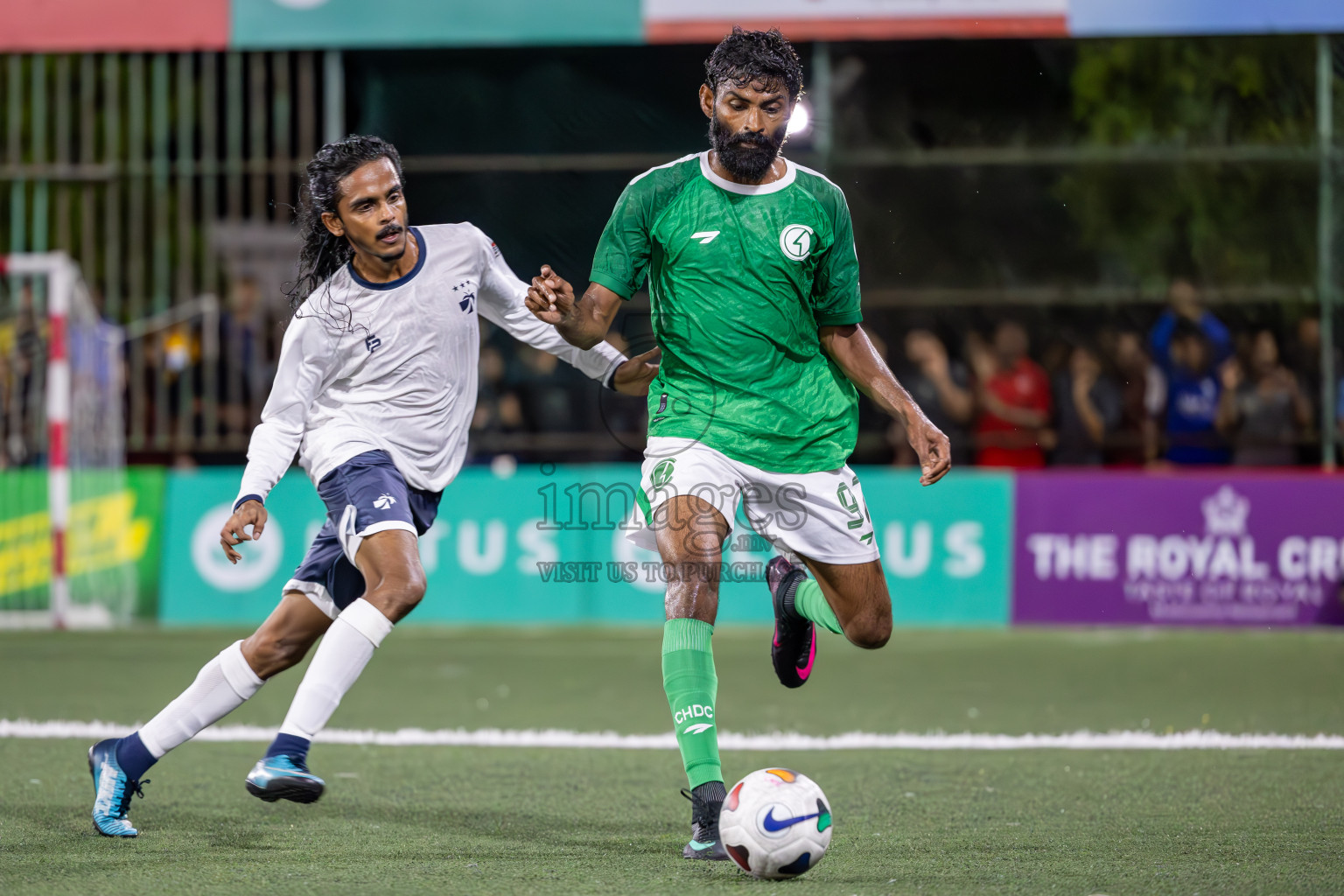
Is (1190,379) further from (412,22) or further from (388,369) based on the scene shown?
(388,369)

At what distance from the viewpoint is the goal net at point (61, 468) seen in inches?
452

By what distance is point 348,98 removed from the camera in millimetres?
13172

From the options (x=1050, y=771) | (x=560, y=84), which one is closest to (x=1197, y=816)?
(x=1050, y=771)

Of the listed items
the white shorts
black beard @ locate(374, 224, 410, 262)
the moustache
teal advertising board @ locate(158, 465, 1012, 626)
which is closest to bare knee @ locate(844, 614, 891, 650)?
the white shorts

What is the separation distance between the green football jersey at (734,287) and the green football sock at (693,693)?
0.57 meters

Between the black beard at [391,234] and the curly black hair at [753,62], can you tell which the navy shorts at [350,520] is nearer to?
the black beard at [391,234]

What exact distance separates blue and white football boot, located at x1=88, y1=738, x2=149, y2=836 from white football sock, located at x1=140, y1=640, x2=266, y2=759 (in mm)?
113

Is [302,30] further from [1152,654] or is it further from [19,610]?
[1152,654]

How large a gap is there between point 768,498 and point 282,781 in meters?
1.66

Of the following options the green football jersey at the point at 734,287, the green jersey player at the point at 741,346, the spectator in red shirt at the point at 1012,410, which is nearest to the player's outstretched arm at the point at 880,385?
the green jersey player at the point at 741,346

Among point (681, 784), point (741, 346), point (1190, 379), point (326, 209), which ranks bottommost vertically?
point (681, 784)

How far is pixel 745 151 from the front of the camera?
5.04 meters

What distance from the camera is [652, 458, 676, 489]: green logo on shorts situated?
16.4 ft

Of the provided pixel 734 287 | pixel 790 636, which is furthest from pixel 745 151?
pixel 790 636
